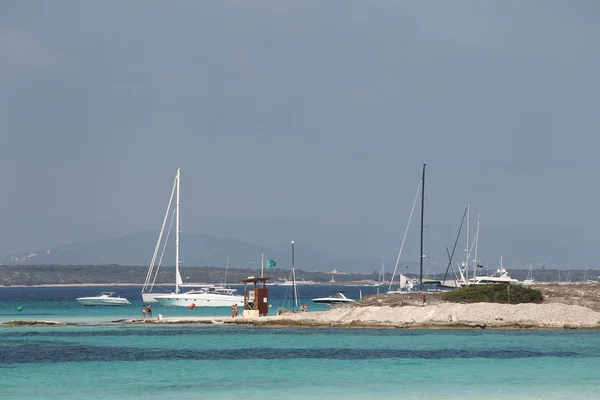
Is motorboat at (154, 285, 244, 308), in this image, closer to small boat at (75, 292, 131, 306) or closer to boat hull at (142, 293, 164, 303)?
boat hull at (142, 293, 164, 303)

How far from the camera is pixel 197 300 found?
12369cm

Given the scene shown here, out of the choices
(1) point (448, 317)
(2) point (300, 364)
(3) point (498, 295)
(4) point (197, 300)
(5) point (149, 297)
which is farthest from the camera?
(4) point (197, 300)

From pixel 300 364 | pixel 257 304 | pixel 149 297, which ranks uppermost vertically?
pixel 149 297

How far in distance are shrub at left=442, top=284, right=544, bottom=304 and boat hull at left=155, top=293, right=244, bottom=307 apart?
42495mm

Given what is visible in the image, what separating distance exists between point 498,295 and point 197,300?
4811cm

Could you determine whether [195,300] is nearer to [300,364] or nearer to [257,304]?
[257,304]

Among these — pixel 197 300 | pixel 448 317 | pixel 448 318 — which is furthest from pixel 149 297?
pixel 448 318

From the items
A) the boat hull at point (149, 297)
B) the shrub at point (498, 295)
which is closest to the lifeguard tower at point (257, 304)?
the shrub at point (498, 295)

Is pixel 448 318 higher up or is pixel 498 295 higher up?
pixel 498 295

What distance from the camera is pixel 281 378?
4528cm

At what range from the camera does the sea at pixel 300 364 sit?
134ft

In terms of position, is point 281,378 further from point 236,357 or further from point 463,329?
point 463,329

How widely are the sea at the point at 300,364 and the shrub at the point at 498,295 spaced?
1259 cm

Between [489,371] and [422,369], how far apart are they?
3.19 meters
